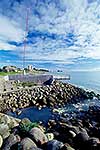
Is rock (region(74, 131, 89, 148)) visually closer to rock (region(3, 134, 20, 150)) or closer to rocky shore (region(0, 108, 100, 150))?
rocky shore (region(0, 108, 100, 150))

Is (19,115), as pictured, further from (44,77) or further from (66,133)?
(44,77)

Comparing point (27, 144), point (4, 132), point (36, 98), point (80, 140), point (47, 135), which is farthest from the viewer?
point (36, 98)

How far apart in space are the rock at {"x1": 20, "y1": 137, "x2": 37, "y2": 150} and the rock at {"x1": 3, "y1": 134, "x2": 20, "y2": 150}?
0.76m

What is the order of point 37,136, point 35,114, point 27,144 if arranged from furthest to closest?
1. point 35,114
2. point 37,136
3. point 27,144

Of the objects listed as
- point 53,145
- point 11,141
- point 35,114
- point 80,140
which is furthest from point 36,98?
point 53,145

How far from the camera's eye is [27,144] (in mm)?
14250

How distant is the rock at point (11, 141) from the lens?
14648mm

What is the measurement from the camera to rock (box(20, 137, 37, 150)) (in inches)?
551

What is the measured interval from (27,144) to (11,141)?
52.6 inches

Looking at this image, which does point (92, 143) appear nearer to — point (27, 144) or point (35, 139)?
point (35, 139)

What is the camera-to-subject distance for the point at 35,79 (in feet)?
210

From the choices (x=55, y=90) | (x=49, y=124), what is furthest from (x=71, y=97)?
(x=49, y=124)

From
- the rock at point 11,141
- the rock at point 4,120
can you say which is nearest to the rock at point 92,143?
the rock at point 11,141

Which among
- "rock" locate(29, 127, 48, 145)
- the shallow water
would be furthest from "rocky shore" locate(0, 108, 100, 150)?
the shallow water
